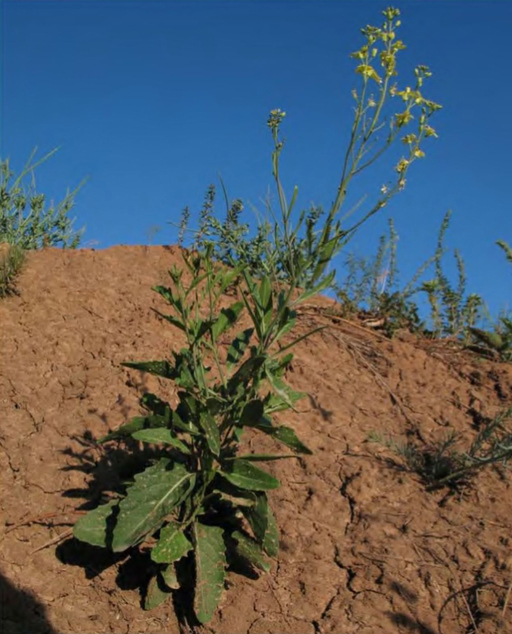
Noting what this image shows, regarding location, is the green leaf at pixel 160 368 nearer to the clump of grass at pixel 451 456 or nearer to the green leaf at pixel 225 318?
the green leaf at pixel 225 318


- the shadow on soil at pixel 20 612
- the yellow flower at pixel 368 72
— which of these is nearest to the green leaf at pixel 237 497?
the shadow on soil at pixel 20 612

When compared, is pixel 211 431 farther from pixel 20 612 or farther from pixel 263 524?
pixel 20 612

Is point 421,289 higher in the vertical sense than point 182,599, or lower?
higher

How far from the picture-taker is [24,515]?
328 centimetres

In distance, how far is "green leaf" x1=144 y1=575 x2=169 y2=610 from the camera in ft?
9.65

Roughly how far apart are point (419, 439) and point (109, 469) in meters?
1.73

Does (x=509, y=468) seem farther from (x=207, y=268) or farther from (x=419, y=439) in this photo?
(x=207, y=268)

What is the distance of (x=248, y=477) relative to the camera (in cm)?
295

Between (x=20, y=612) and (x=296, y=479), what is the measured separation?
4.75ft

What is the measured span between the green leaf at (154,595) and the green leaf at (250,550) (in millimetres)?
354

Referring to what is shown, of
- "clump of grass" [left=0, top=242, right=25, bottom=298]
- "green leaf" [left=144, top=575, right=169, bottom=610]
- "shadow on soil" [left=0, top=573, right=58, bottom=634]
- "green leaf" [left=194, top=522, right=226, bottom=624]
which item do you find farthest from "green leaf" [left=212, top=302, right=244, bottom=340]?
"clump of grass" [left=0, top=242, right=25, bottom=298]

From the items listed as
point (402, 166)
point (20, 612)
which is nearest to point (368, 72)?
point (402, 166)

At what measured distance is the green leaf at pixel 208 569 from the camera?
2855 mm

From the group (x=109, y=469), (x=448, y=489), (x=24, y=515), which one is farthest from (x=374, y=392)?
(x=24, y=515)
